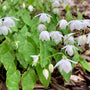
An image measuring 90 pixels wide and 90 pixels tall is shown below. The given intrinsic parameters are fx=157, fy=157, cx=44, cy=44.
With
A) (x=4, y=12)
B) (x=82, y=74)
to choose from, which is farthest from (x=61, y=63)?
(x=4, y=12)

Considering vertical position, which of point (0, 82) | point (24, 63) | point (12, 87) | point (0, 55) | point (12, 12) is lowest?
point (0, 82)

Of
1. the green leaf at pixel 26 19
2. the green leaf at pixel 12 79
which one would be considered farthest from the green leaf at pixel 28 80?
the green leaf at pixel 26 19

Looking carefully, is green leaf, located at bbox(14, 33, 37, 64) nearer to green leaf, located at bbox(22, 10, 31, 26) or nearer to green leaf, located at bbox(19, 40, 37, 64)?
green leaf, located at bbox(19, 40, 37, 64)

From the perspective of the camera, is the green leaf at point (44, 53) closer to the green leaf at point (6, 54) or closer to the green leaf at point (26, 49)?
the green leaf at point (26, 49)

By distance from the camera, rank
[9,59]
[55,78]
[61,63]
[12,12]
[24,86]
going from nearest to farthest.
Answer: [61,63], [24,86], [9,59], [55,78], [12,12]

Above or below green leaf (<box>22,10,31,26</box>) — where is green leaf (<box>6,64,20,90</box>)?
below

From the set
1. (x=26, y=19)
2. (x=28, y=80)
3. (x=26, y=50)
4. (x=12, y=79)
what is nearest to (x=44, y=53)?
(x=26, y=50)

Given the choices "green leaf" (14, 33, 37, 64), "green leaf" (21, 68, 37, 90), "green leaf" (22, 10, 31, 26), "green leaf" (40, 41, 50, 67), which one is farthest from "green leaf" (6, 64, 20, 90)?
"green leaf" (22, 10, 31, 26)

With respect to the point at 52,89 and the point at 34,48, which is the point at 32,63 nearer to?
the point at 34,48
